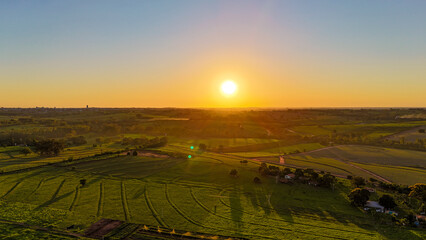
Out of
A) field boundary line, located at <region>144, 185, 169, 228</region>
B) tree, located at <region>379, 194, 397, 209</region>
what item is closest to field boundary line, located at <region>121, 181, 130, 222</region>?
field boundary line, located at <region>144, 185, 169, 228</region>

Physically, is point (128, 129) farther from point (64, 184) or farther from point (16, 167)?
point (64, 184)

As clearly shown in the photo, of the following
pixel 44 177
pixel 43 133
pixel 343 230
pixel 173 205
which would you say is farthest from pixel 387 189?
pixel 43 133

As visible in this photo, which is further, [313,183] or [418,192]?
[313,183]

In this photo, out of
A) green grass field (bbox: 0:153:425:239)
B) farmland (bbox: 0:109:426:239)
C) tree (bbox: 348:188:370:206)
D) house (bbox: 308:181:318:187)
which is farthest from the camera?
house (bbox: 308:181:318:187)

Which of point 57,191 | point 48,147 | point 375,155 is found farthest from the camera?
point 375,155

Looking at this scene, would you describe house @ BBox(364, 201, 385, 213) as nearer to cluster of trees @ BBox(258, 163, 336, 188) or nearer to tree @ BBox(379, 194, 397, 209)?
tree @ BBox(379, 194, 397, 209)

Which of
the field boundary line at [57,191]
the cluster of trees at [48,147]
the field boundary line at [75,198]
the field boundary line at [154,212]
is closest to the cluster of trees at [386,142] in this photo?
the field boundary line at [154,212]

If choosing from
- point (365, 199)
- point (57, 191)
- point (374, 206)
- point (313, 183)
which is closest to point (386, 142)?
point (313, 183)

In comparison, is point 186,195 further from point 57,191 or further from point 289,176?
point 57,191
